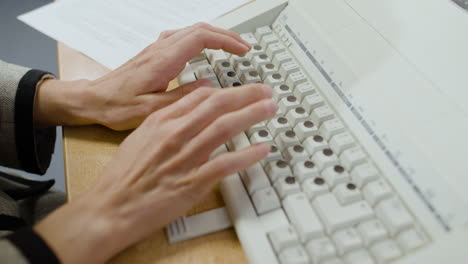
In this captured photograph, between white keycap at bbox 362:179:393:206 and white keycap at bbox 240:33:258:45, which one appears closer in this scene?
white keycap at bbox 362:179:393:206

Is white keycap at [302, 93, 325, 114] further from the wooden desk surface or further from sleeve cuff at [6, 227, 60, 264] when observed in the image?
sleeve cuff at [6, 227, 60, 264]

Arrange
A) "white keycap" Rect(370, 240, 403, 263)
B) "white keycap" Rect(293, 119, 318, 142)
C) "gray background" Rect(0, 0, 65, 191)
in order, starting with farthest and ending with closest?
"gray background" Rect(0, 0, 65, 191) < "white keycap" Rect(293, 119, 318, 142) < "white keycap" Rect(370, 240, 403, 263)

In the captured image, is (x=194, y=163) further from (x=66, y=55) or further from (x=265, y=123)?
(x=66, y=55)

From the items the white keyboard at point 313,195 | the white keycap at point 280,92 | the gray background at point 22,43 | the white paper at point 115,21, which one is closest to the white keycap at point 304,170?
the white keyboard at point 313,195

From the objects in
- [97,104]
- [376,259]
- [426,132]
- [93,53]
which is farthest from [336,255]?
[93,53]

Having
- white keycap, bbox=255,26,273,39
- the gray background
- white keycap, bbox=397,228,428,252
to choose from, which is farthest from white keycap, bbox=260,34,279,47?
the gray background

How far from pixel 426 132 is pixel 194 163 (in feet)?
0.82

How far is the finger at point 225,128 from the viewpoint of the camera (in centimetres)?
45

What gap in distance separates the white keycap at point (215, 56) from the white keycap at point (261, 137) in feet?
0.50

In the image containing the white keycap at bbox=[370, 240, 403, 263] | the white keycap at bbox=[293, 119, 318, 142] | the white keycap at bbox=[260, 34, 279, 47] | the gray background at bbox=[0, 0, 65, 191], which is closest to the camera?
the white keycap at bbox=[370, 240, 403, 263]

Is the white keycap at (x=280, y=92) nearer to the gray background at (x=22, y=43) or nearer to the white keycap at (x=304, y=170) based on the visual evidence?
the white keycap at (x=304, y=170)

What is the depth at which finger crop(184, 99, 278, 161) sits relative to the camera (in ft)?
1.47

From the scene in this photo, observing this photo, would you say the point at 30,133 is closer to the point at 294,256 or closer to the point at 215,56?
the point at 215,56

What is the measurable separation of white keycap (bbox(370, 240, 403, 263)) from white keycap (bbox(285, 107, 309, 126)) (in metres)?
0.17
